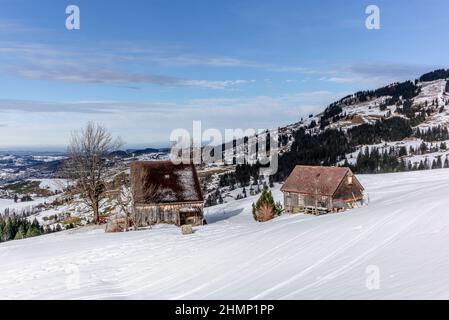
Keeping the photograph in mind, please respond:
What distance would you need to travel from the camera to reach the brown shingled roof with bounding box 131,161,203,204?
3781 centimetres

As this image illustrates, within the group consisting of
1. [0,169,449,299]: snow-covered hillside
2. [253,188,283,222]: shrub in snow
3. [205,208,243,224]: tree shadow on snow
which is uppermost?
[0,169,449,299]: snow-covered hillside

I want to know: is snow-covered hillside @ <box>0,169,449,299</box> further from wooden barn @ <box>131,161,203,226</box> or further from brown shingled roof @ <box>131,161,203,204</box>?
brown shingled roof @ <box>131,161,203,204</box>

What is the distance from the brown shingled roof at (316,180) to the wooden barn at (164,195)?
1794cm

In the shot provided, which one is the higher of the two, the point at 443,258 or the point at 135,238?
the point at 443,258

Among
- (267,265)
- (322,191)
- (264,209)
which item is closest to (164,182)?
(264,209)

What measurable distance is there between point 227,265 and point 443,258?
7208mm

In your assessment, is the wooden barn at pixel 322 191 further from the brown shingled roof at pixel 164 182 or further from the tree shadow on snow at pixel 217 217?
the brown shingled roof at pixel 164 182

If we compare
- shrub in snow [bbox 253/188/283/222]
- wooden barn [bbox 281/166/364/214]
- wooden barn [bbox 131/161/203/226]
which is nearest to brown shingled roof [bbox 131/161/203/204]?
wooden barn [bbox 131/161/203/226]

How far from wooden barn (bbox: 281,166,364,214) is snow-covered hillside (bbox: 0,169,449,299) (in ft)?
99.1

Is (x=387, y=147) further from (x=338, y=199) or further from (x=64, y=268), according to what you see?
(x=64, y=268)

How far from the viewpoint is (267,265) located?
14.2 meters

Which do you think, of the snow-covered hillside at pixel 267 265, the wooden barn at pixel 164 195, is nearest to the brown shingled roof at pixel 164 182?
the wooden barn at pixel 164 195
